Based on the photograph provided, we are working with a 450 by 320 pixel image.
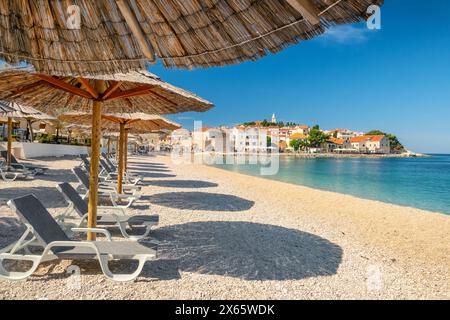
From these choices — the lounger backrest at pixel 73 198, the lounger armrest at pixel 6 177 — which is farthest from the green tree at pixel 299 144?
the lounger backrest at pixel 73 198

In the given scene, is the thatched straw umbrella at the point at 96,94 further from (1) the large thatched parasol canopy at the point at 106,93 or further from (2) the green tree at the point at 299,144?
(2) the green tree at the point at 299,144

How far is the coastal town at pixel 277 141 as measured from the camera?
110 m

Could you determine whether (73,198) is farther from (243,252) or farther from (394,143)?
(394,143)

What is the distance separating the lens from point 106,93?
13.4ft

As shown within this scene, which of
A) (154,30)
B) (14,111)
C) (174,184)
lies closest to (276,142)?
(174,184)

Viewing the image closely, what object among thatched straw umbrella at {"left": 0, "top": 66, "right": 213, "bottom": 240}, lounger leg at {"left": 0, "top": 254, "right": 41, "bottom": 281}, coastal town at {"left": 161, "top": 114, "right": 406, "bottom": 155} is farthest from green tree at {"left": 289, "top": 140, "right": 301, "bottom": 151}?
lounger leg at {"left": 0, "top": 254, "right": 41, "bottom": 281}

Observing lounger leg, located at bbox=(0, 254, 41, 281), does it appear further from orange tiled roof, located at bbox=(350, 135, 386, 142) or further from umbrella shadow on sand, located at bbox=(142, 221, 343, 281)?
orange tiled roof, located at bbox=(350, 135, 386, 142)

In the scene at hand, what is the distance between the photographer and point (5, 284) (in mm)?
3131

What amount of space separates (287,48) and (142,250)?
8.29ft

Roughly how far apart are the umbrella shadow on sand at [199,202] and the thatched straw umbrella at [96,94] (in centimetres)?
267

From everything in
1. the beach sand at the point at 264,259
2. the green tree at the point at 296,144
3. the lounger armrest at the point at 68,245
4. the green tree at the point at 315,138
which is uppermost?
the green tree at the point at 315,138

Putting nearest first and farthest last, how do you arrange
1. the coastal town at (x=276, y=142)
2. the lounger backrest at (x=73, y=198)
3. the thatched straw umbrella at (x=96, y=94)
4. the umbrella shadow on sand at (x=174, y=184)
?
the thatched straw umbrella at (x=96, y=94)
the lounger backrest at (x=73, y=198)
the umbrella shadow on sand at (x=174, y=184)
the coastal town at (x=276, y=142)
